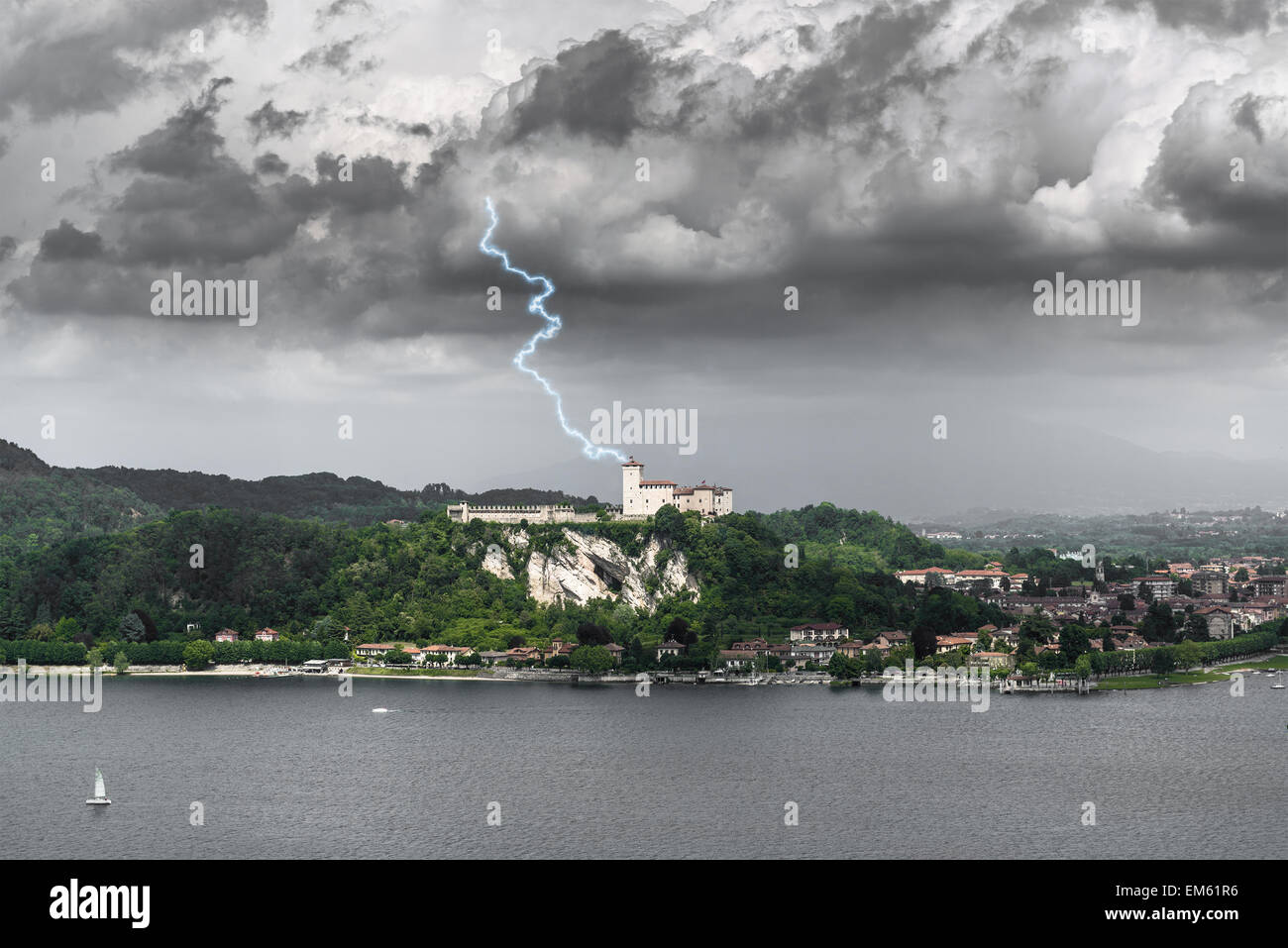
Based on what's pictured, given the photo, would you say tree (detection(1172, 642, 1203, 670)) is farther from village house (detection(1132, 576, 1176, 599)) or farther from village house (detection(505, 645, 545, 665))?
village house (detection(1132, 576, 1176, 599))

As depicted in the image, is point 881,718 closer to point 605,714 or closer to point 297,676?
point 605,714

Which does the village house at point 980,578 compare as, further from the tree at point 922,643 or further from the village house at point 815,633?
the tree at point 922,643

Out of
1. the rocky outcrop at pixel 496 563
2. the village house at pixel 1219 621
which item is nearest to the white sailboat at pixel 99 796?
the rocky outcrop at pixel 496 563

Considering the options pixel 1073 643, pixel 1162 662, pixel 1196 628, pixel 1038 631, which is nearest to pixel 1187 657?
pixel 1162 662

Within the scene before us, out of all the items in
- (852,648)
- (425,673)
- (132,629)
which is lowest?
(425,673)

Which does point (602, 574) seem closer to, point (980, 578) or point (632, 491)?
point (632, 491)

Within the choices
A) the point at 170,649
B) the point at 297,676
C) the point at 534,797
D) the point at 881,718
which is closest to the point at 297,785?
the point at 534,797
